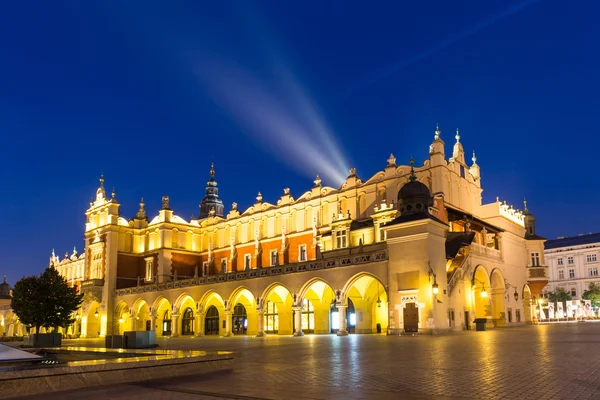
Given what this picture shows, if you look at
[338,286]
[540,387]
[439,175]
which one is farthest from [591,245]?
[540,387]

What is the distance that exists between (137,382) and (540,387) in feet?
24.8

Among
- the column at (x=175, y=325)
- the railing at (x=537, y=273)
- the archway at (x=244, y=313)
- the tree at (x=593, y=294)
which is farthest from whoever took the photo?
the tree at (x=593, y=294)

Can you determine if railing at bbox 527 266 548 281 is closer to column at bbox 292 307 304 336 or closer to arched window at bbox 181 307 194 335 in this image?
column at bbox 292 307 304 336

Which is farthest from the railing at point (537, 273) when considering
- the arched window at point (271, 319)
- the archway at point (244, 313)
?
the archway at point (244, 313)

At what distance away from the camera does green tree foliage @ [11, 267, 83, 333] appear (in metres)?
44.6

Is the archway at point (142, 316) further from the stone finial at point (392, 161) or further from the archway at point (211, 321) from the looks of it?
the stone finial at point (392, 161)

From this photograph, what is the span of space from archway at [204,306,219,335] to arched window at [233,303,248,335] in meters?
3.27

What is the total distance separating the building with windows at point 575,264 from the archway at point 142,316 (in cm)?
7600

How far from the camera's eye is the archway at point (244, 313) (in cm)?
4988

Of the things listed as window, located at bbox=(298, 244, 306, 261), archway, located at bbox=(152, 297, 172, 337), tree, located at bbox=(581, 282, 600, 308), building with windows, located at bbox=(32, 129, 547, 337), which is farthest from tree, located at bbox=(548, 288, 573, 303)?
archway, located at bbox=(152, 297, 172, 337)

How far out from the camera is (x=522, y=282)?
53.7 meters

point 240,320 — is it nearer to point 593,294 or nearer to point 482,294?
point 482,294

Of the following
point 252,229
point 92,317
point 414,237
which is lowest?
point 92,317

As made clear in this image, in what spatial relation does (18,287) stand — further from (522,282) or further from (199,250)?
(522,282)
